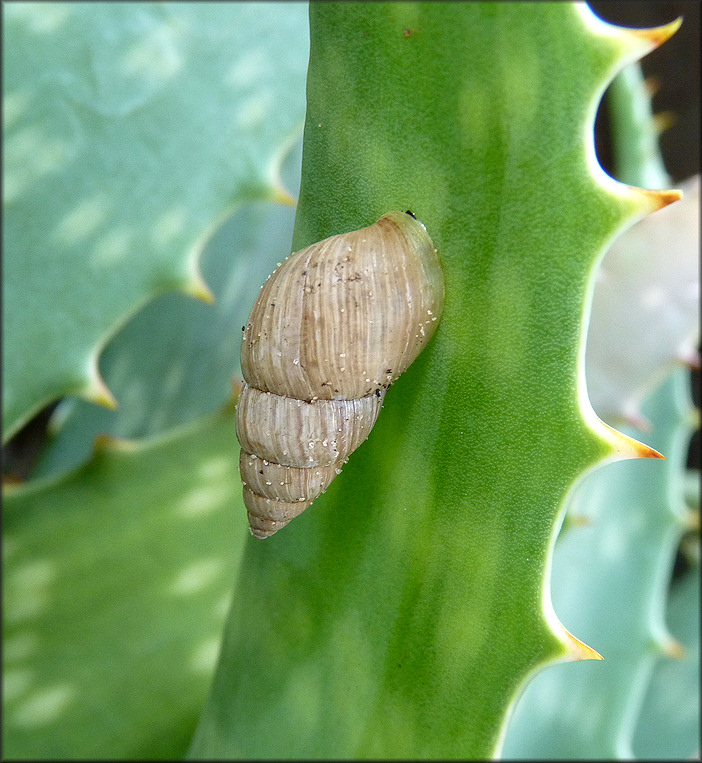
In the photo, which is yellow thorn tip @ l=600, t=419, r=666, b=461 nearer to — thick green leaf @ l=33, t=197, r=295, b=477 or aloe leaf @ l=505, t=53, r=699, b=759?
aloe leaf @ l=505, t=53, r=699, b=759

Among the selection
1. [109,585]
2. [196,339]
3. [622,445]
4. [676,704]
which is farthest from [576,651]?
[676,704]

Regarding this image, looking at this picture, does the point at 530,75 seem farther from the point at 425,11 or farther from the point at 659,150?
the point at 659,150

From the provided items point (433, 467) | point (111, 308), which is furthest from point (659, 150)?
point (433, 467)

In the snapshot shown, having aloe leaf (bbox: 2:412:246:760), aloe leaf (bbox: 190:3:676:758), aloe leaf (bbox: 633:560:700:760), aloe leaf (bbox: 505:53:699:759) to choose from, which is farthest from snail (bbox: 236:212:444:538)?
aloe leaf (bbox: 633:560:700:760)

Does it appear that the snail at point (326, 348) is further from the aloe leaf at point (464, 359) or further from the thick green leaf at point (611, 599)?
the thick green leaf at point (611, 599)

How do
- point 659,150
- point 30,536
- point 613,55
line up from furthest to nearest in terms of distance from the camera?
point 659,150 < point 30,536 < point 613,55

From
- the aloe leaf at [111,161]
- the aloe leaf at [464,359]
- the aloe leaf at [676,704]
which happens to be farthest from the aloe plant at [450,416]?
the aloe leaf at [676,704]

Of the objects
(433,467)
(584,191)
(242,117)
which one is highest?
(242,117)
